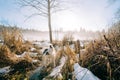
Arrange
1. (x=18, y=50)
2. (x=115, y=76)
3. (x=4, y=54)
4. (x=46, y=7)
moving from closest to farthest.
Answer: (x=115, y=76) < (x=4, y=54) < (x=18, y=50) < (x=46, y=7)

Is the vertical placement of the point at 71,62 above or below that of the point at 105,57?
below

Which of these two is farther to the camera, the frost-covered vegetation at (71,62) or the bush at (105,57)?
the frost-covered vegetation at (71,62)

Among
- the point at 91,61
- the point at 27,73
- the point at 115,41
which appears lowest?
the point at 27,73

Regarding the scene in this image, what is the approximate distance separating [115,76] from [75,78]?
22.6 inches

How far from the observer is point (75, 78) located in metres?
3.16

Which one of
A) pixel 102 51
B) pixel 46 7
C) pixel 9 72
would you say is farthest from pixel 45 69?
pixel 46 7

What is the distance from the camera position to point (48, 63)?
4.23 meters

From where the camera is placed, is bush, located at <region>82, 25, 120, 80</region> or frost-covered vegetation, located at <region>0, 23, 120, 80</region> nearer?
bush, located at <region>82, 25, 120, 80</region>

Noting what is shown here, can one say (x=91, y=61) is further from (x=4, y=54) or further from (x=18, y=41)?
(x=18, y=41)

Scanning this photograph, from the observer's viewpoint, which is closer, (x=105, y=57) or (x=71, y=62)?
(x=105, y=57)

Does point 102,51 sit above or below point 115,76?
above

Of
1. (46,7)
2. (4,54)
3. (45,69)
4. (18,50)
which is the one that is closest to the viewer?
(45,69)

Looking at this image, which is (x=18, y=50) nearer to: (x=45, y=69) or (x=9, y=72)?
(x=9, y=72)

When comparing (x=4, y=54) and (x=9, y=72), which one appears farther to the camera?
(x=4, y=54)
